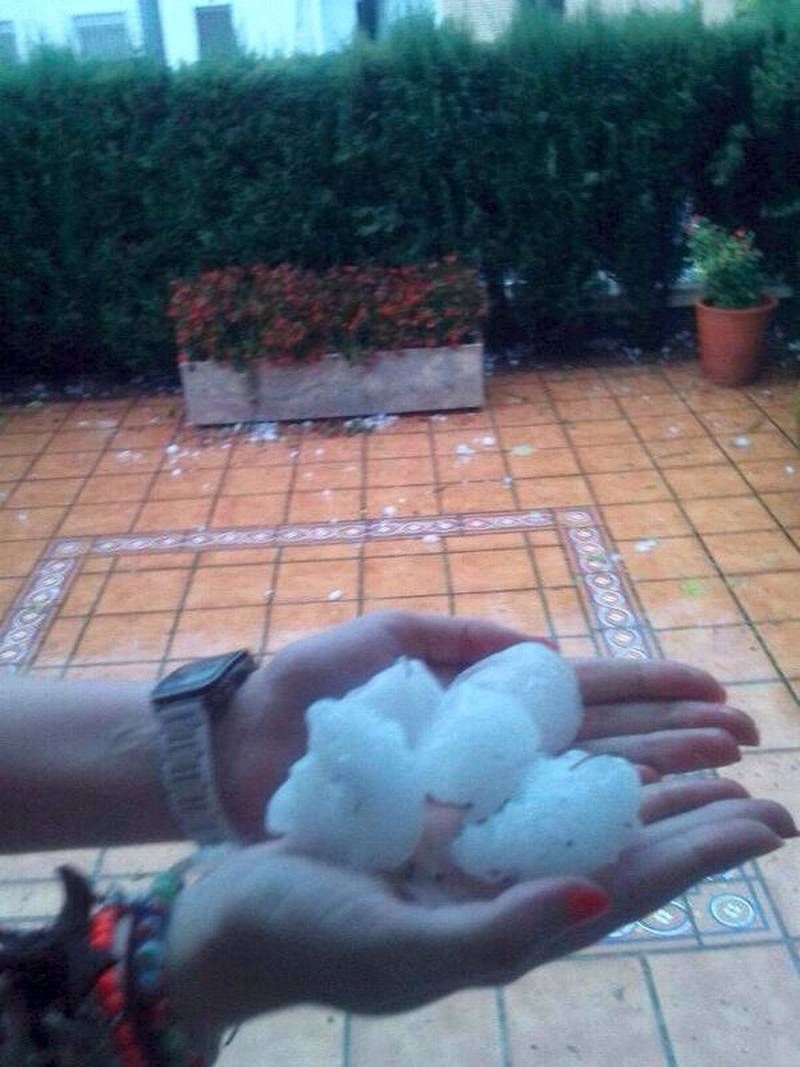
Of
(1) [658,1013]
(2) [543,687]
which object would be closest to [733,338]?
(1) [658,1013]

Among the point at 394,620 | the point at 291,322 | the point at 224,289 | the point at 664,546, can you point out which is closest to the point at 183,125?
the point at 224,289

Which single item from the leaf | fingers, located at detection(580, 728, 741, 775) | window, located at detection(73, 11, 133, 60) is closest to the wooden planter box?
the leaf

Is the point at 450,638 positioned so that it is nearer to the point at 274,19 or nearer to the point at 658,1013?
the point at 658,1013

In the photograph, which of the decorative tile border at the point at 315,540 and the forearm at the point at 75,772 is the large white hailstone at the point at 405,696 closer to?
the forearm at the point at 75,772

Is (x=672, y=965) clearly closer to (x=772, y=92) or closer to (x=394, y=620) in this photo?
(x=394, y=620)

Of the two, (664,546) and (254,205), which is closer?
(664,546)
